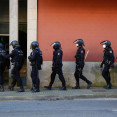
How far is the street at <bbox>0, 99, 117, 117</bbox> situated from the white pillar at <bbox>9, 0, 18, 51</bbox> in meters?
3.27

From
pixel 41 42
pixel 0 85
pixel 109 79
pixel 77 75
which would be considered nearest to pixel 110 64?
pixel 109 79

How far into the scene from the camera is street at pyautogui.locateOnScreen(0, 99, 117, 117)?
6320mm

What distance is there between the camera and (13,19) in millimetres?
10297

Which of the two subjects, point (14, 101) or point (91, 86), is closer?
point (14, 101)

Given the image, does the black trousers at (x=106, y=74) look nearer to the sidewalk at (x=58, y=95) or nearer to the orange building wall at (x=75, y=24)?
the sidewalk at (x=58, y=95)

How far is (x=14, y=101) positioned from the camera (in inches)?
321

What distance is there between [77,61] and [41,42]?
180 cm

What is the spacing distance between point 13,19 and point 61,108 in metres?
4.84

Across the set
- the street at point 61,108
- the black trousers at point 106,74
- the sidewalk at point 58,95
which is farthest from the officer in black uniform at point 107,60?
the street at point 61,108

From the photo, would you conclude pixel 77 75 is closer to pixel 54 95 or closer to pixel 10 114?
pixel 54 95

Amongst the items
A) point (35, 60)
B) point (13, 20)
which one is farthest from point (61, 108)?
point (13, 20)

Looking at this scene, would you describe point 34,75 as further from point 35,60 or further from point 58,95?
point 58,95

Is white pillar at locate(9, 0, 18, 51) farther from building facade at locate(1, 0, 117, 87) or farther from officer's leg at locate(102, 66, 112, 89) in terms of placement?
officer's leg at locate(102, 66, 112, 89)

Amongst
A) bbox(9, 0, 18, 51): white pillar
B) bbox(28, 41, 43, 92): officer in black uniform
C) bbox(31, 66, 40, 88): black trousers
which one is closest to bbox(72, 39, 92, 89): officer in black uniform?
bbox(28, 41, 43, 92): officer in black uniform
